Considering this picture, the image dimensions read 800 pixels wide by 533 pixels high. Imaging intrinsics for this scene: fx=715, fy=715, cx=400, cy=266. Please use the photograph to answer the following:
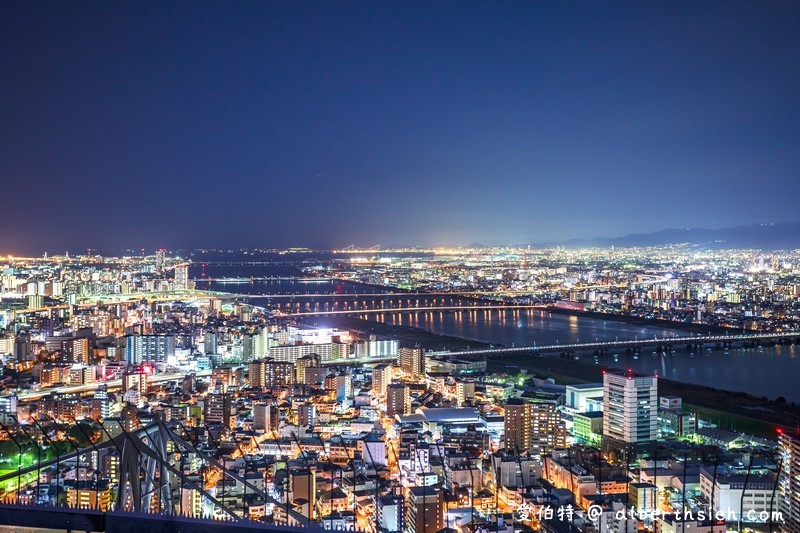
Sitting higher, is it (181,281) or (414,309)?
(181,281)

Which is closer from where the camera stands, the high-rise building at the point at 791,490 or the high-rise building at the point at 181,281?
the high-rise building at the point at 791,490

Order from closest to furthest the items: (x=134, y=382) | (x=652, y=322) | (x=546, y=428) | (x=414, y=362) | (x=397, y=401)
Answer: (x=546, y=428)
(x=397, y=401)
(x=134, y=382)
(x=414, y=362)
(x=652, y=322)

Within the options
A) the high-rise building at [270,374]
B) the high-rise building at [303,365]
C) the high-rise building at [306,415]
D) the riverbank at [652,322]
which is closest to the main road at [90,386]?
the high-rise building at [270,374]

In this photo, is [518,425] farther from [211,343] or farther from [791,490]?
[211,343]

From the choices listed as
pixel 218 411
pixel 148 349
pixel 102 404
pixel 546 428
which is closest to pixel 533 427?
pixel 546 428

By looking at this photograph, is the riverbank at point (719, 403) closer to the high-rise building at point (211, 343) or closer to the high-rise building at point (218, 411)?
the high-rise building at point (218, 411)

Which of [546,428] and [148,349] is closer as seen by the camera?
[546,428]
